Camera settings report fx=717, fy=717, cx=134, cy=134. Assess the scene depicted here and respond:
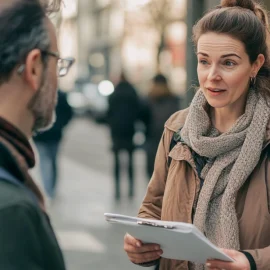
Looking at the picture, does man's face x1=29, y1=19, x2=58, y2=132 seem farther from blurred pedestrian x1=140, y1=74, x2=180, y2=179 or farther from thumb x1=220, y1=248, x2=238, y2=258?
blurred pedestrian x1=140, y1=74, x2=180, y2=179

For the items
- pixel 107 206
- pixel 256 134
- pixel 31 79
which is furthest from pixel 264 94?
pixel 107 206

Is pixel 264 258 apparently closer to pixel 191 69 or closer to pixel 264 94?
pixel 264 94

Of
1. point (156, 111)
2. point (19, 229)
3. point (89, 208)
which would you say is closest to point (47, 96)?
point (19, 229)

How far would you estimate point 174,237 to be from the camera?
7.38ft

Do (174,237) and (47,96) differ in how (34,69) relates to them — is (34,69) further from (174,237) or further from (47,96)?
(174,237)

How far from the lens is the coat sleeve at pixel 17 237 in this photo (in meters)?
1.52

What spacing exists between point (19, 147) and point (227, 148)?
1.10 meters

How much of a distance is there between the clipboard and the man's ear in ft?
2.30

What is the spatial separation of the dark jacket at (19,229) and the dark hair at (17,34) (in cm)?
21

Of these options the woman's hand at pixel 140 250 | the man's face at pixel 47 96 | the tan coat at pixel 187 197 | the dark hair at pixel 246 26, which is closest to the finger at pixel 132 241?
the woman's hand at pixel 140 250

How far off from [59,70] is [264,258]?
985 mm

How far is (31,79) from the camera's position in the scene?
167 cm

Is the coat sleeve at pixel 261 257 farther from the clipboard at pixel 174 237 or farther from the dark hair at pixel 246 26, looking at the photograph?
the dark hair at pixel 246 26

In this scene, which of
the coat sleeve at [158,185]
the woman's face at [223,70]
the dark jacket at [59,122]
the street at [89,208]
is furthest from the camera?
the dark jacket at [59,122]
